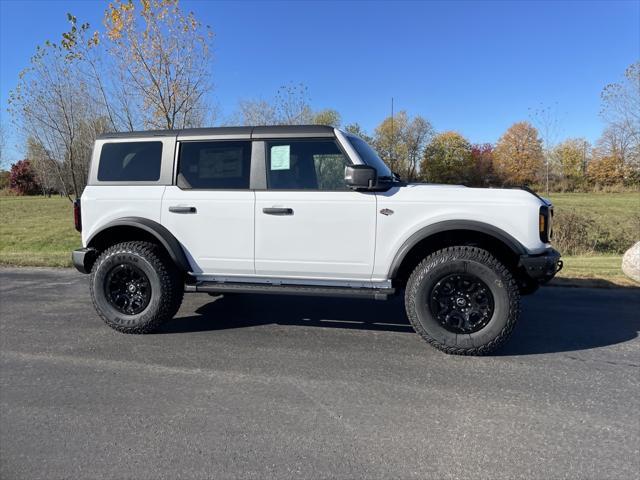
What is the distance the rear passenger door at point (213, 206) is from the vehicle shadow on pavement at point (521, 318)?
82 centimetres

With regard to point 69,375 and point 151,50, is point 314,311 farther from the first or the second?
point 151,50

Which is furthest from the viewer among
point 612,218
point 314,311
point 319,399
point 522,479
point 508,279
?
point 612,218

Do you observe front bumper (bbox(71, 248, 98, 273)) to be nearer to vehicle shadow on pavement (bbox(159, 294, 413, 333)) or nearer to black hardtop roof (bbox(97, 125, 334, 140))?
vehicle shadow on pavement (bbox(159, 294, 413, 333))

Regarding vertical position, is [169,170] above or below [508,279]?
above

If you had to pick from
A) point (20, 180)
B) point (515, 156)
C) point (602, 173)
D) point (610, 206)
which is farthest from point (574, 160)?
point (20, 180)

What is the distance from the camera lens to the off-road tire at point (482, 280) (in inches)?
145

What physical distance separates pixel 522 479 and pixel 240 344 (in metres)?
2.61

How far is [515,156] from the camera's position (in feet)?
158

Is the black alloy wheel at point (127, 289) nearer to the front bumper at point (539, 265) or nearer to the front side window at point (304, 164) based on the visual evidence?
the front side window at point (304, 164)

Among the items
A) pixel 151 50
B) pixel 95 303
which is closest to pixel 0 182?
pixel 151 50

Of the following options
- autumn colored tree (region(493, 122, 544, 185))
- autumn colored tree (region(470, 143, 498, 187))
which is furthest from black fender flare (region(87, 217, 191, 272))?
autumn colored tree (region(470, 143, 498, 187))

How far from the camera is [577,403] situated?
2.94m

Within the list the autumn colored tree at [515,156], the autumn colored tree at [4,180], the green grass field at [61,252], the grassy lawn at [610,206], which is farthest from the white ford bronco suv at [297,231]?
the autumn colored tree at [4,180]

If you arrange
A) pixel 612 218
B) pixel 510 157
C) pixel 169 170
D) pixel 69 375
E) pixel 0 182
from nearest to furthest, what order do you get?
pixel 69 375
pixel 169 170
pixel 612 218
pixel 510 157
pixel 0 182
